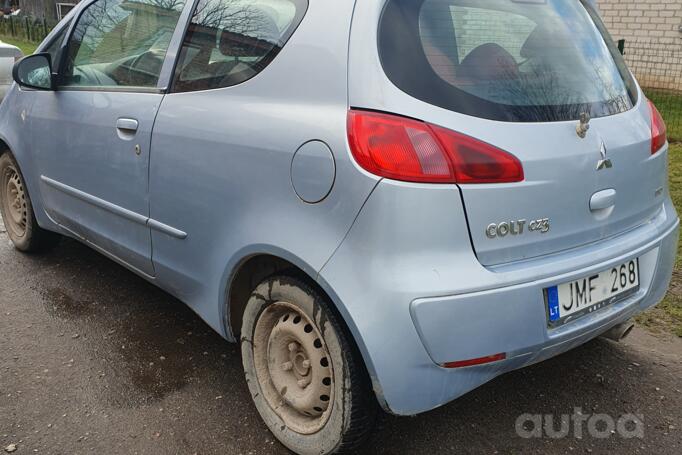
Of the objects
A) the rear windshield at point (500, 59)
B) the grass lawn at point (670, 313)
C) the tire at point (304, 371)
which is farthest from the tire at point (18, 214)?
the grass lawn at point (670, 313)

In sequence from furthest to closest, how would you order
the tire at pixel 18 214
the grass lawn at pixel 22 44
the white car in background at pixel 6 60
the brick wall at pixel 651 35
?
1. the grass lawn at pixel 22 44
2. the brick wall at pixel 651 35
3. the white car in background at pixel 6 60
4. the tire at pixel 18 214

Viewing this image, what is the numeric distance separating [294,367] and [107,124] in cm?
150

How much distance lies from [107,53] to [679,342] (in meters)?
3.21

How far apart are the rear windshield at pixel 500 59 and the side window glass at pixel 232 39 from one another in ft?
1.52

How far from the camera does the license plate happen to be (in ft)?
6.86

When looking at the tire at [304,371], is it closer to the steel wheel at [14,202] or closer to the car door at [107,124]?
the car door at [107,124]

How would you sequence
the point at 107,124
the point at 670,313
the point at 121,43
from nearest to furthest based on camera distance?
the point at 107,124, the point at 121,43, the point at 670,313

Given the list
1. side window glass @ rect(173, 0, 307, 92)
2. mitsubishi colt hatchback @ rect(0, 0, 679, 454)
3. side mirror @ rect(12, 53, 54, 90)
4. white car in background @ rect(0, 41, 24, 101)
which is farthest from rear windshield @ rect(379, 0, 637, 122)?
white car in background @ rect(0, 41, 24, 101)

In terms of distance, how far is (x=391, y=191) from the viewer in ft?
6.23

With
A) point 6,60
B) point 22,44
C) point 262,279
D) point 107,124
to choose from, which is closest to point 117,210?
point 107,124

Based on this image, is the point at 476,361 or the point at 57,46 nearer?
the point at 476,361

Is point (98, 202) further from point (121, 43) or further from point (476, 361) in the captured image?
point (476, 361)

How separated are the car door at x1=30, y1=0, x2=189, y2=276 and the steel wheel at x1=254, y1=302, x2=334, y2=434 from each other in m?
0.84

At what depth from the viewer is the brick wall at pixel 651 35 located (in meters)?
13.1
